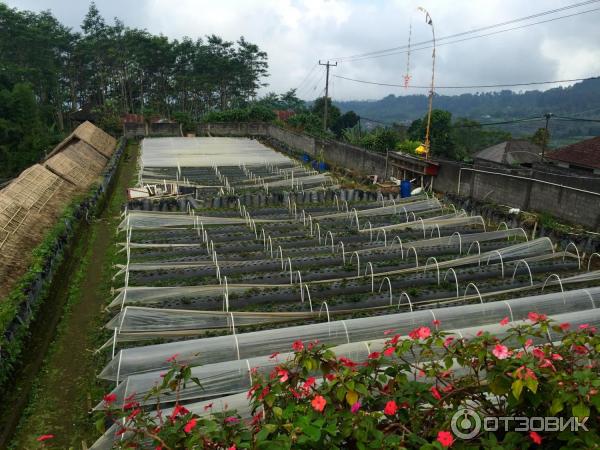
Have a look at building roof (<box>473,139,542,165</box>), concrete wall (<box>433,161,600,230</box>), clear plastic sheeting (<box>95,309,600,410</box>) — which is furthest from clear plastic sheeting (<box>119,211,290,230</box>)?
building roof (<box>473,139,542,165</box>)

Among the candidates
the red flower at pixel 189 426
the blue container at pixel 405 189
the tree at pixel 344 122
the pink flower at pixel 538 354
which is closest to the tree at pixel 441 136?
the tree at pixel 344 122

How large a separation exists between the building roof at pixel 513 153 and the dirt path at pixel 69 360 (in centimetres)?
2436

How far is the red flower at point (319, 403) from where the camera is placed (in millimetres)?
2289

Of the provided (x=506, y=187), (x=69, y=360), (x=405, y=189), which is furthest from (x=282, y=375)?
(x=405, y=189)

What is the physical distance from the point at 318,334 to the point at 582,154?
21.1 metres

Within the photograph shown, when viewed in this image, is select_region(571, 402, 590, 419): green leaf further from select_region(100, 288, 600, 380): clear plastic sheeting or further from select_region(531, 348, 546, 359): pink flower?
select_region(100, 288, 600, 380): clear plastic sheeting

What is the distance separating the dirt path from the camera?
543 cm

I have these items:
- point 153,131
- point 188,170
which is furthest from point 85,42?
point 188,170

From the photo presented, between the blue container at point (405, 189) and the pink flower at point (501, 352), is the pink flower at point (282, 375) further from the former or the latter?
the blue container at point (405, 189)

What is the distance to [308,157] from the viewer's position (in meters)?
25.2

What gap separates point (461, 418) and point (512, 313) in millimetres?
4606

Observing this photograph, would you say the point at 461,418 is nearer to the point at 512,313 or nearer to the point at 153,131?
the point at 512,313

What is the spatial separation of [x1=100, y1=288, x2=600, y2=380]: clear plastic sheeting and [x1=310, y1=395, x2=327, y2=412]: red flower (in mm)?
3524

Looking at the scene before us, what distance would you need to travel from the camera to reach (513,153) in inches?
1100
